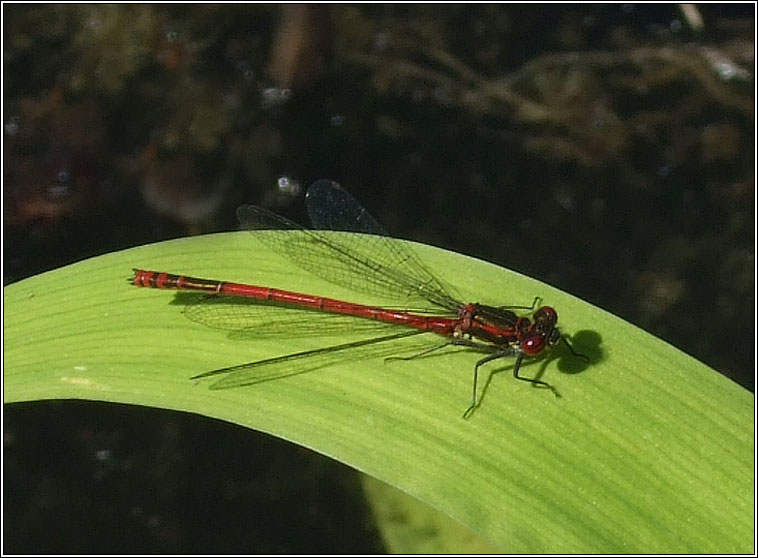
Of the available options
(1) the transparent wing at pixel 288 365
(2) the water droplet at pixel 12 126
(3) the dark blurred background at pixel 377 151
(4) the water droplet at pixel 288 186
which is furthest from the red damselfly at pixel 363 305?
(2) the water droplet at pixel 12 126

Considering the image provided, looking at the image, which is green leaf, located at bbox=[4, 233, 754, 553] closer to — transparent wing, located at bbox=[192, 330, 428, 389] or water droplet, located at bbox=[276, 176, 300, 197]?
transparent wing, located at bbox=[192, 330, 428, 389]

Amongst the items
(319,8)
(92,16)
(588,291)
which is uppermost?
(319,8)

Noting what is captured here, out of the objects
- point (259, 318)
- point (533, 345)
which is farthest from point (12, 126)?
point (533, 345)

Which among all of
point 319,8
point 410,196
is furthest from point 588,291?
point 319,8

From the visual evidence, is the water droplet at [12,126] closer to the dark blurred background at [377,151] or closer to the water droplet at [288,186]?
the dark blurred background at [377,151]

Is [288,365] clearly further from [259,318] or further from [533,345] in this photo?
[533,345]

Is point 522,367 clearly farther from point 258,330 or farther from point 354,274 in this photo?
point 258,330

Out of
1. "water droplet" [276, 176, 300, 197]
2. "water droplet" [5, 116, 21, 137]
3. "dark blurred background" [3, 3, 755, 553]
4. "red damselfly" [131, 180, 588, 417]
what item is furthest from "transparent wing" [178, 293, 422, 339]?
"water droplet" [5, 116, 21, 137]

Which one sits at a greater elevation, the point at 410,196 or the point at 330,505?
the point at 410,196
